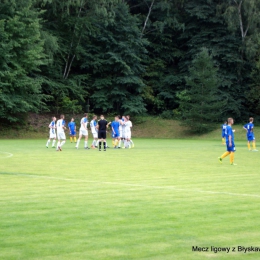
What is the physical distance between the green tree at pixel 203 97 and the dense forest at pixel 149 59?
10cm

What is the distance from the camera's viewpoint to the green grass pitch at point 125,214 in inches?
324

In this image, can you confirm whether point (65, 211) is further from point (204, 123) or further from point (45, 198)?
point (204, 123)

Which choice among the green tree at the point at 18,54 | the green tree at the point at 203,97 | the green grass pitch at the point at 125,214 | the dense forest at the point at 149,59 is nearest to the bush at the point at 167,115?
the dense forest at the point at 149,59

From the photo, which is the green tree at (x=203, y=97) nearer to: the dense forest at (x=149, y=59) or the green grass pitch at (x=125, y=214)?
the dense forest at (x=149, y=59)

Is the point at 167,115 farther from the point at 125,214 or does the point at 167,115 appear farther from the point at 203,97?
the point at 125,214

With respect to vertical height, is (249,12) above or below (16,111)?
above

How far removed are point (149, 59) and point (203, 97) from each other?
12.9 m

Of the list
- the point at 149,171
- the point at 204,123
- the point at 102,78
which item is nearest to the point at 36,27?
the point at 102,78

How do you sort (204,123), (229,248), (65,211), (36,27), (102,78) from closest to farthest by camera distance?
(229,248) → (65,211) → (36,27) → (204,123) → (102,78)

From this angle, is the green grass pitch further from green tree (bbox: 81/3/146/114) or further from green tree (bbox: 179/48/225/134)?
green tree (bbox: 81/3/146/114)

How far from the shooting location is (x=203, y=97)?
61.6 meters

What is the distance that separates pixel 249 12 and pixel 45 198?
55089mm

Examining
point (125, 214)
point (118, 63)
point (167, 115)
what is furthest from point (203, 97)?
point (125, 214)

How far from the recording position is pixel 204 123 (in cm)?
6197
